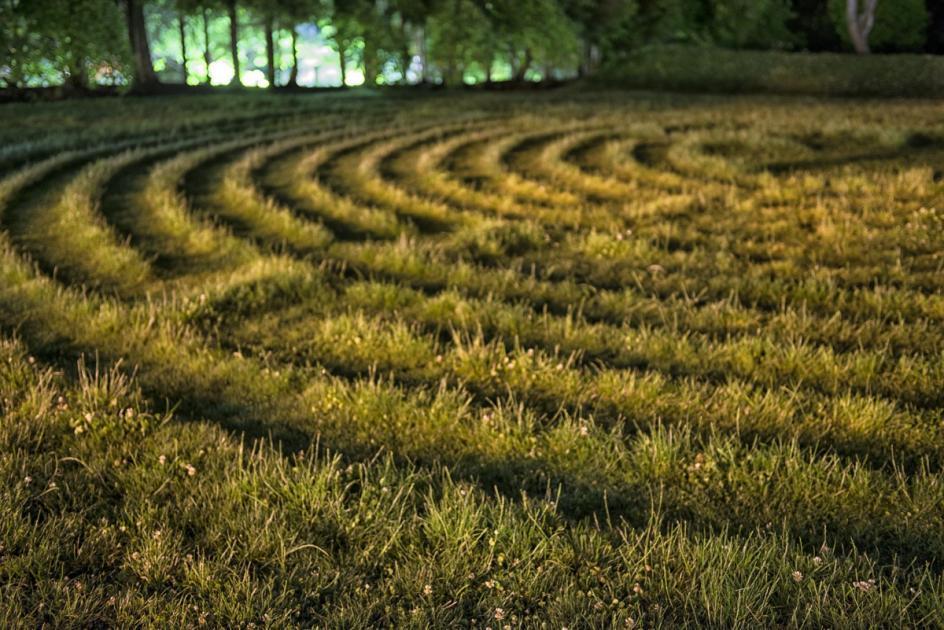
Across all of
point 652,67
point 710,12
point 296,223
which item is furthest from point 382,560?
point 710,12

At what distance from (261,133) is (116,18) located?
1496 cm

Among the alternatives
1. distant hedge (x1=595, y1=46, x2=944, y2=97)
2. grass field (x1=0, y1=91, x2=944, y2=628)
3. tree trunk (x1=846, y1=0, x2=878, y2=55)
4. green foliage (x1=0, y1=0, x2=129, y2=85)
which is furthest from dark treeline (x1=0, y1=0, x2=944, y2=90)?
grass field (x1=0, y1=91, x2=944, y2=628)

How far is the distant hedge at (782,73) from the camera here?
31891 mm

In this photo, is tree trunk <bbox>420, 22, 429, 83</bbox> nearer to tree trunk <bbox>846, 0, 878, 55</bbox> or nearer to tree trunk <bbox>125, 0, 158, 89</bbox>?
tree trunk <bbox>125, 0, 158, 89</bbox>

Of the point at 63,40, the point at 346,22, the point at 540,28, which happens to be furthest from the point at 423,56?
the point at 63,40

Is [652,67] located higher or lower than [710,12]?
lower

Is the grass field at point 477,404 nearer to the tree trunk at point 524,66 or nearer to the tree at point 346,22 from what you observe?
the tree trunk at point 524,66

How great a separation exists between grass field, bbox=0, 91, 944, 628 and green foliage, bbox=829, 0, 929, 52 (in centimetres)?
3640

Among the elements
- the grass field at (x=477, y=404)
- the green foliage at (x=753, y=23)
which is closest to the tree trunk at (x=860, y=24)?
the green foliage at (x=753, y=23)

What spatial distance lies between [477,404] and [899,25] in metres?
46.3

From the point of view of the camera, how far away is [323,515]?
390 centimetres

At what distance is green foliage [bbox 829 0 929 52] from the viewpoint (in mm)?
42875

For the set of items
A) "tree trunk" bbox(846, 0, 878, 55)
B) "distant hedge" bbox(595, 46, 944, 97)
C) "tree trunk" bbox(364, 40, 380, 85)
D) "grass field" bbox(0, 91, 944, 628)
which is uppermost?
"tree trunk" bbox(846, 0, 878, 55)

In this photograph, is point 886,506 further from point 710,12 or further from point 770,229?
point 710,12
